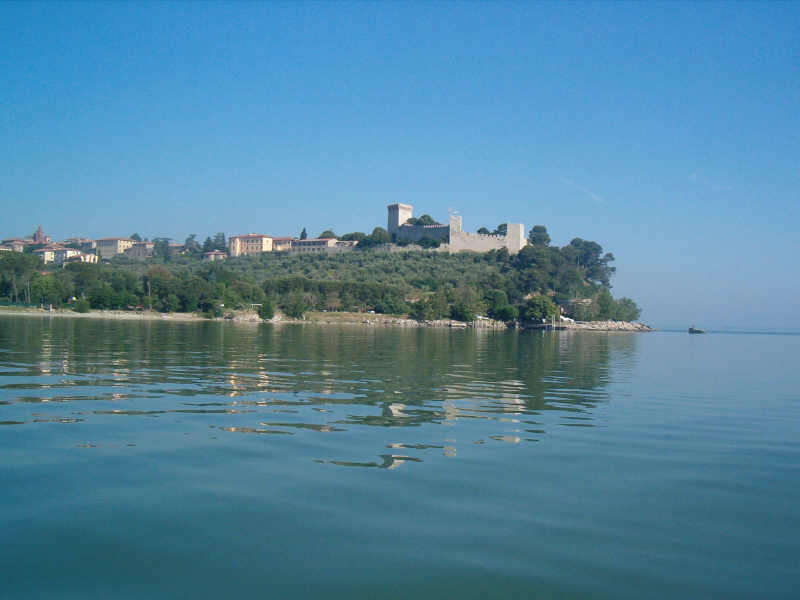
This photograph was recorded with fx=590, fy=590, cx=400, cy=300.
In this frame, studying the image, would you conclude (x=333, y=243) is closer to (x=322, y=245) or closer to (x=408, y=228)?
(x=322, y=245)

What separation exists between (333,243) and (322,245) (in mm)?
4886

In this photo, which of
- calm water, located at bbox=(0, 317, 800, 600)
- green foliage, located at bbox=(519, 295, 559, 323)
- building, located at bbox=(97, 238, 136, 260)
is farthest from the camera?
building, located at bbox=(97, 238, 136, 260)

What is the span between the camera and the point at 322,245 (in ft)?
476

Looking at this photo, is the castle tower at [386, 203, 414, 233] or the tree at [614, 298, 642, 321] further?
the castle tower at [386, 203, 414, 233]

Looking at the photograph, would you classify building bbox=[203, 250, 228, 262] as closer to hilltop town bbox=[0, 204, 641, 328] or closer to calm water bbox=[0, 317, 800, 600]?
hilltop town bbox=[0, 204, 641, 328]

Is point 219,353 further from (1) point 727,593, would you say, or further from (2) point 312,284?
(2) point 312,284

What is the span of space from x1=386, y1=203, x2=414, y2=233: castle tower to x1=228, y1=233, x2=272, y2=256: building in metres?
40.9

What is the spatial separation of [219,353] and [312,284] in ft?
219

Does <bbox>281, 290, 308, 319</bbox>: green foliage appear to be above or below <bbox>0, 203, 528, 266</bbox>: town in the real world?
below

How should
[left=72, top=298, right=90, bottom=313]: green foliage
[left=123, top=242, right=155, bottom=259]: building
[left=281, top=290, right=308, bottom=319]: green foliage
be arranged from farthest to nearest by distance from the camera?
[left=123, top=242, right=155, bottom=259]: building
[left=281, top=290, right=308, bottom=319]: green foliage
[left=72, top=298, right=90, bottom=313]: green foliage

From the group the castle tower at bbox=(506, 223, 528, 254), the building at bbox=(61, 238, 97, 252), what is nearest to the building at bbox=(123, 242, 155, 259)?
the building at bbox=(61, 238, 97, 252)

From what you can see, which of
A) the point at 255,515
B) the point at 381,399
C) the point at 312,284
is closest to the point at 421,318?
the point at 312,284

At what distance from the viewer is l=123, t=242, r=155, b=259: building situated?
168 metres

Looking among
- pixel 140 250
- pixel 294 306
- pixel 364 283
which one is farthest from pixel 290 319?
pixel 140 250
